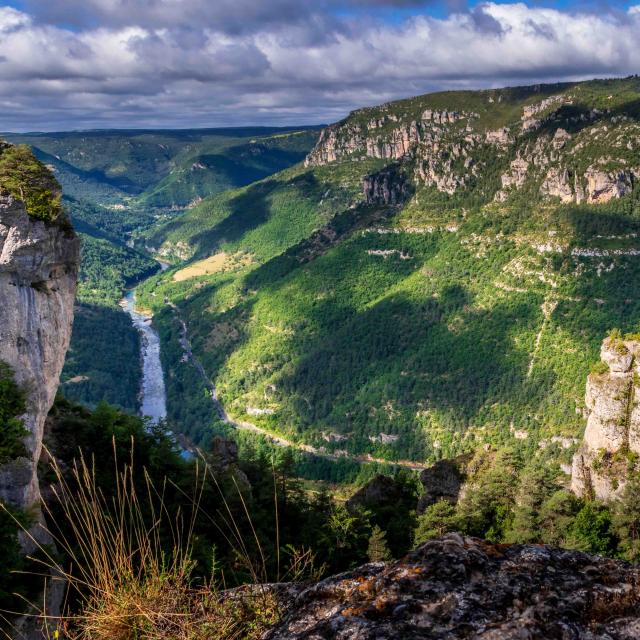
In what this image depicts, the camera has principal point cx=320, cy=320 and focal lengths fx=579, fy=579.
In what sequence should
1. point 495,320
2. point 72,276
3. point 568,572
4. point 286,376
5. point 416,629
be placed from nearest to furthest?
point 416,629 → point 568,572 → point 72,276 → point 495,320 → point 286,376

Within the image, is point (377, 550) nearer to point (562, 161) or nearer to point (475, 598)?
point (475, 598)

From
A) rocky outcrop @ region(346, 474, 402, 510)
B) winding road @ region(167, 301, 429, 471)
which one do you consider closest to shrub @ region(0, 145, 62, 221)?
rocky outcrop @ region(346, 474, 402, 510)

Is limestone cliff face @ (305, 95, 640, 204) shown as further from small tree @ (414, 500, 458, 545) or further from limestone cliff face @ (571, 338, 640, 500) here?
small tree @ (414, 500, 458, 545)

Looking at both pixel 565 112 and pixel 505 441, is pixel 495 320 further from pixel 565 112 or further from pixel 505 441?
Result: pixel 565 112

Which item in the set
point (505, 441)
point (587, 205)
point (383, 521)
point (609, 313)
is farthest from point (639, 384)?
point (587, 205)

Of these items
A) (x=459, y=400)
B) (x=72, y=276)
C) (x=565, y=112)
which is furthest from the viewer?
(x=565, y=112)

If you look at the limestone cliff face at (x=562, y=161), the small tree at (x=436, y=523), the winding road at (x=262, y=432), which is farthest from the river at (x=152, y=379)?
the limestone cliff face at (x=562, y=161)

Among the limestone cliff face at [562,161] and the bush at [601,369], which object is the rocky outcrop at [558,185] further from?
the bush at [601,369]
